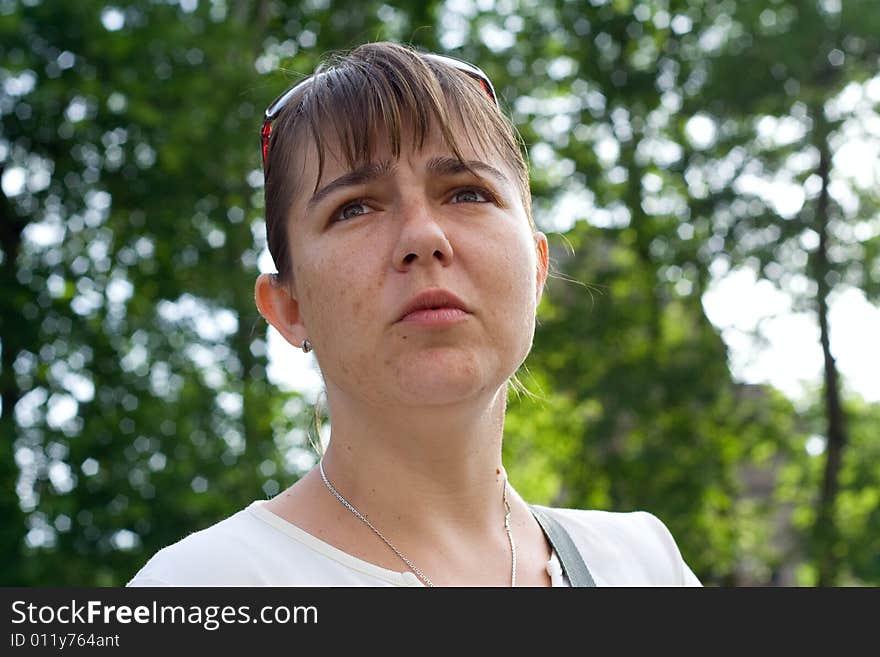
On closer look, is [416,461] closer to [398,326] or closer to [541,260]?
[398,326]

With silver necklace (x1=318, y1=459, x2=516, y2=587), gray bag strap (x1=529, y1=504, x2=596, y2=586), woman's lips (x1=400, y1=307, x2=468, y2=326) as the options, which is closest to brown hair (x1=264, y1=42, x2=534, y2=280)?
woman's lips (x1=400, y1=307, x2=468, y2=326)

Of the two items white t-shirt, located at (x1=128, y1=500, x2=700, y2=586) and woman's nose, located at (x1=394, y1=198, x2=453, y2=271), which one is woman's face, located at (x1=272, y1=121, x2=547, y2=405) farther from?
white t-shirt, located at (x1=128, y1=500, x2=700, y2=586)

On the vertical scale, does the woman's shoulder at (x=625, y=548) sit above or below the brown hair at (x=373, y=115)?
below

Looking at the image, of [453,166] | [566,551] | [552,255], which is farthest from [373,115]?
[552,255]

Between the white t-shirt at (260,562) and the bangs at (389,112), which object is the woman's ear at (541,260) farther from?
the white t-shirt at (260,562)

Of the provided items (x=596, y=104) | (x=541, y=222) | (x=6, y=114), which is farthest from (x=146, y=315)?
(x=596, y=104)

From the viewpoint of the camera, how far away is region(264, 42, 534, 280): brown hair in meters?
1.88

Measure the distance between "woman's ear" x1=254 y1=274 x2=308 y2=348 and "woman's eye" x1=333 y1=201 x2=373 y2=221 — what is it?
0.24 m

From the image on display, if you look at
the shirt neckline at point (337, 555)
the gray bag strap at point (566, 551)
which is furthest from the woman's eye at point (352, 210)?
the gray bag strap at point (566, 551)

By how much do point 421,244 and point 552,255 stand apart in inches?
420

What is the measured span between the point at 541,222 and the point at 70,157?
579cm

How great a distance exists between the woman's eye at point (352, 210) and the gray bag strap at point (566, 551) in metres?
0.74

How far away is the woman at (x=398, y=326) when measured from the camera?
1.77 m

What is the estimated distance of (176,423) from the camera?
1089 cm
